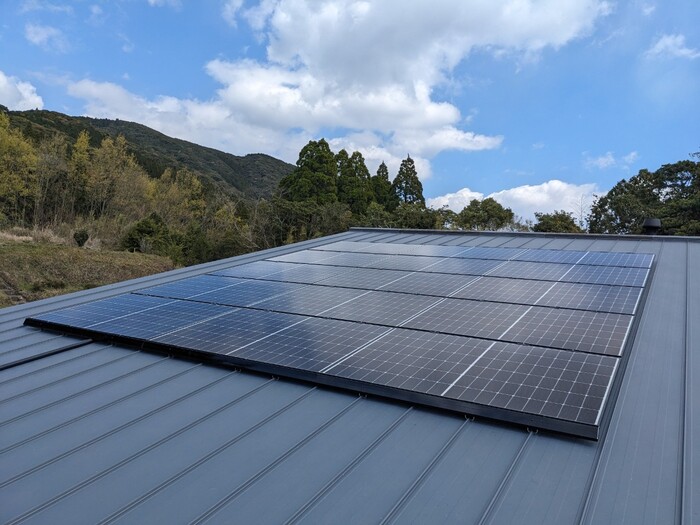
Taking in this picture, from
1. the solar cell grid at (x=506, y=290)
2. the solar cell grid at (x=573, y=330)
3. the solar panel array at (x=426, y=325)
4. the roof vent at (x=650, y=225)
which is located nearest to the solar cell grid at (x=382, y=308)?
the solar panel array at (x=426, y=325)

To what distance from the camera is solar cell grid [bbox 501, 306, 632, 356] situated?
20.2 feet

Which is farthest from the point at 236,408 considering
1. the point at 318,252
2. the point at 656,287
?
the point at 318,252

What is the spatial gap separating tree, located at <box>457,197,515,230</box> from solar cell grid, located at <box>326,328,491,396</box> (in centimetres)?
3786

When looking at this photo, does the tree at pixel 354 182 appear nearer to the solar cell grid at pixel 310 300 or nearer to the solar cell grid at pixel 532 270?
the solar cell grid at pixel 532 270

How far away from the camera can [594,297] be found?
8469mm

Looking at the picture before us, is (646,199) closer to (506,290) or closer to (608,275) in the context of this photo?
(608,275)

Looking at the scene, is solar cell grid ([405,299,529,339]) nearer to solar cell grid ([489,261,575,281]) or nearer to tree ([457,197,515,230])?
solar cell grid ([489,261,575,281])

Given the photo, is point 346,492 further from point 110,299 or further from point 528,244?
point 528,244

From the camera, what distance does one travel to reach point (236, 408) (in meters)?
5.30

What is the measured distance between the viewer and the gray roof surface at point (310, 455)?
146 inches

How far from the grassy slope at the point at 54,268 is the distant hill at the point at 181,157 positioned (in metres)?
45.7

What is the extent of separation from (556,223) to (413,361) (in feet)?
129

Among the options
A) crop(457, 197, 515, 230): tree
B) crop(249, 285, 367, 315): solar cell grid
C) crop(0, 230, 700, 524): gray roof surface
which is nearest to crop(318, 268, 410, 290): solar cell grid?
crop(249, 285, 367, 315): solar cell grid

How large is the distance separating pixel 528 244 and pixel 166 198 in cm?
4996
